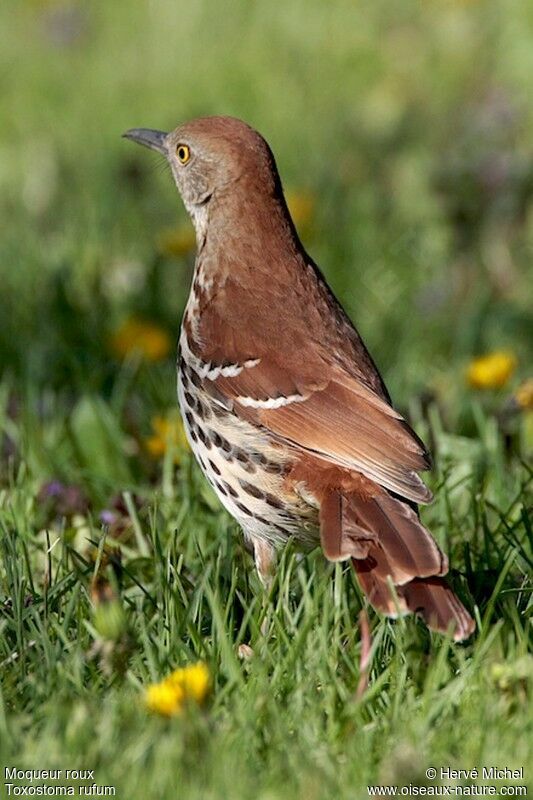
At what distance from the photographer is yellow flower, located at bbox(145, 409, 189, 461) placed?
4.86 metres

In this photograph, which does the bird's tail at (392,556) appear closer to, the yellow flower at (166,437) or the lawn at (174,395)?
the lawn at (174,395)

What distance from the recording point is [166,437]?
194 inches

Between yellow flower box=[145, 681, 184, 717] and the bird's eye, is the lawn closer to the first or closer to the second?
yellow flower box=[145, 681, 184, 717]

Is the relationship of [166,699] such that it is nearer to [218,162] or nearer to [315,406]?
[315,406]

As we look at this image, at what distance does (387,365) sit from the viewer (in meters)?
6.00

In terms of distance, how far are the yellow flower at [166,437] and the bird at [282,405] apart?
49cm

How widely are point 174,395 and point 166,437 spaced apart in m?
0.60

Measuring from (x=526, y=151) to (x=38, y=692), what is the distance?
505 centimetres

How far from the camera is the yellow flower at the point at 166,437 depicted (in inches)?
191

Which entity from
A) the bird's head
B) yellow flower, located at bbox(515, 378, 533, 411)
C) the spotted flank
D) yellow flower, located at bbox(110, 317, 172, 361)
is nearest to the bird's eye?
the bird's head

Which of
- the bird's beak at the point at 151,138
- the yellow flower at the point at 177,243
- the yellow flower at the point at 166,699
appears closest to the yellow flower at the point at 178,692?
the yellow flower at the point at 166,699

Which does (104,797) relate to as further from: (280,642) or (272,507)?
(272,507)

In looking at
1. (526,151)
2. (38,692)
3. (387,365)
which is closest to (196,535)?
(38,692)

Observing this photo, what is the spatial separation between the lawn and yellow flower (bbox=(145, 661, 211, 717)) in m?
0.04
